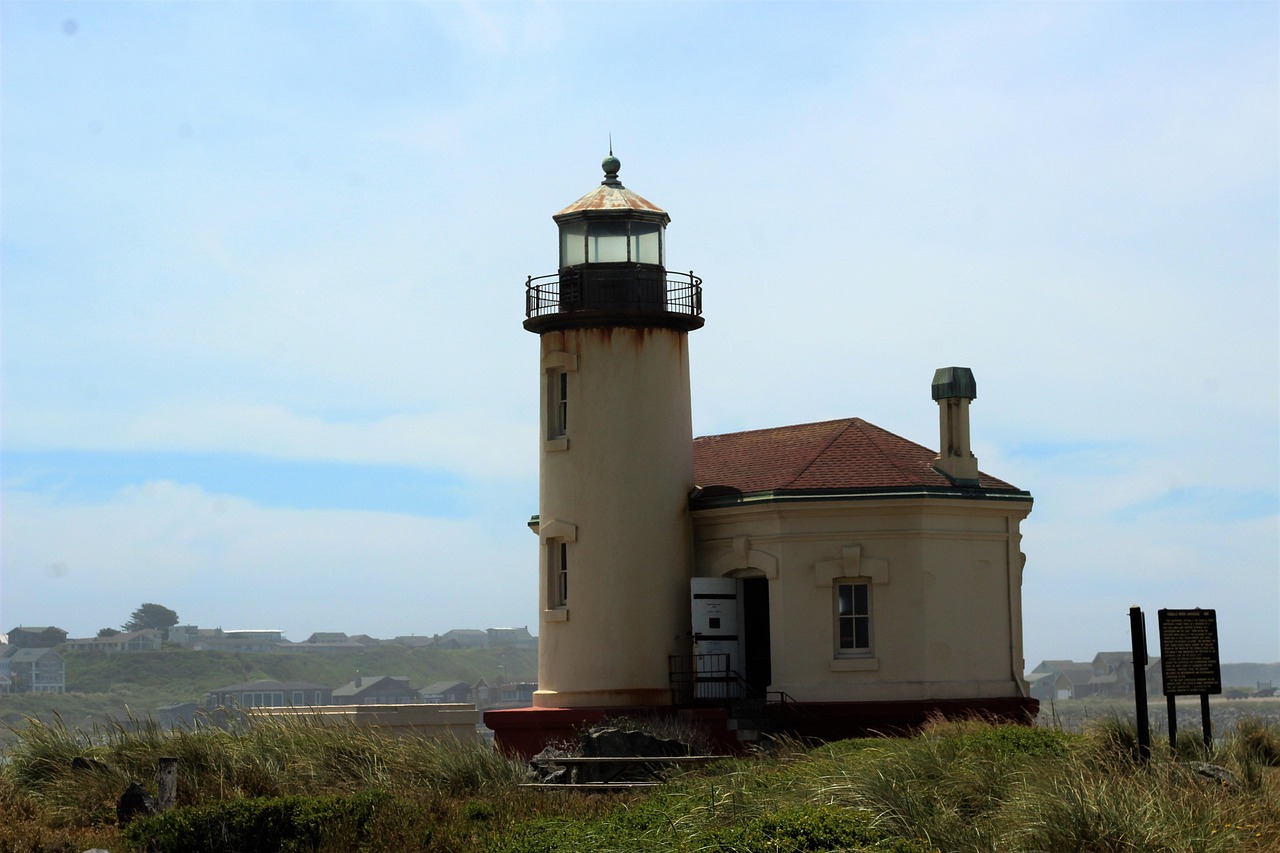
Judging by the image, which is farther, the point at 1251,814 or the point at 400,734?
the point at 400,734

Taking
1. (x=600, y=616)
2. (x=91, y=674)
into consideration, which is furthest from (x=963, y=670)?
(x=91, y=674)

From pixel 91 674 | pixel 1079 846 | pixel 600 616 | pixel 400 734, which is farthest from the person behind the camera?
pixel 91 674

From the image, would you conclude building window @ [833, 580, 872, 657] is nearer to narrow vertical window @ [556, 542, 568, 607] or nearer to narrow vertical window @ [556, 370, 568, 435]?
narrow vertical window @ [556, 542, 568, 607]

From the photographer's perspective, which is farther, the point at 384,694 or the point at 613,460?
the point at 384,694

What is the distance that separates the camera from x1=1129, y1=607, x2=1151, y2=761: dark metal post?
1788 cm

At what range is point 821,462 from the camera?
29.8 metres

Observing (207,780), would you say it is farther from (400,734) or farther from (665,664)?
(665,664)

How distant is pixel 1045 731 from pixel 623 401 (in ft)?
37.5

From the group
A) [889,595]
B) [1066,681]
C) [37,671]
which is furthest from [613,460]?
[37,671]

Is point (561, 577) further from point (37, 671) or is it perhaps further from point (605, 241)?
point (37, 671)

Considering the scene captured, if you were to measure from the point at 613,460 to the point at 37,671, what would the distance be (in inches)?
6578

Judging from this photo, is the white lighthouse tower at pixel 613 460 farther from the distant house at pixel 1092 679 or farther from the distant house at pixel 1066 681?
the distant house at pixel 1066 681

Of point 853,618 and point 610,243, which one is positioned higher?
point 610,243

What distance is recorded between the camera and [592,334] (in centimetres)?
2998
